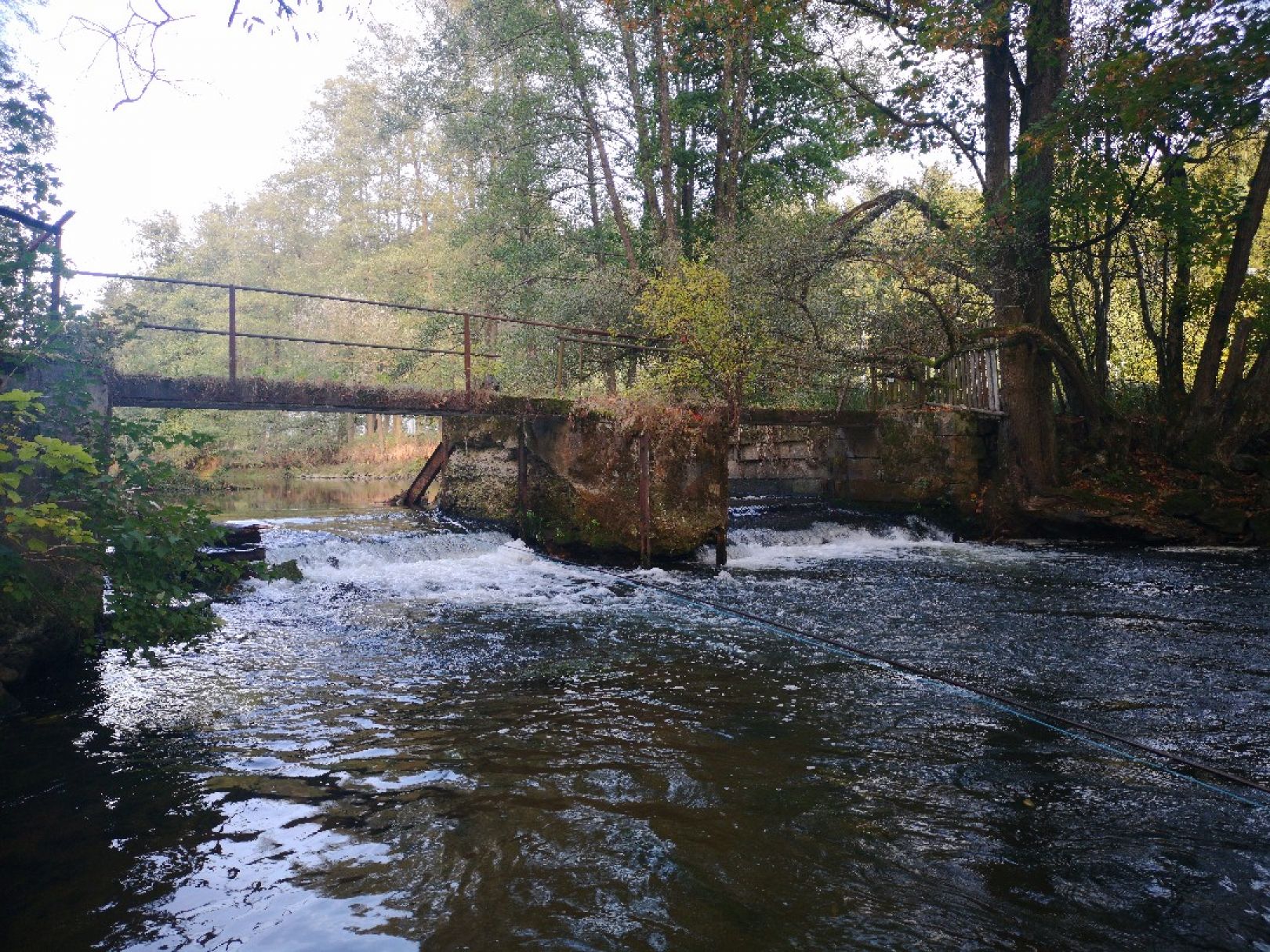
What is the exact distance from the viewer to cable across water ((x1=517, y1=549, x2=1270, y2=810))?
389 centimetres

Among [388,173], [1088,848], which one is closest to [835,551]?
[1088,848]

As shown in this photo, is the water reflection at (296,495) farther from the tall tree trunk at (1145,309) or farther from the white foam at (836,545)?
the tall tree trunk at (1145,309)

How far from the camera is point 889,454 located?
1541 cm

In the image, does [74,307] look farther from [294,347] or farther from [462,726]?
[294,347]

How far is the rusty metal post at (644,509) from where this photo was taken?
1097 cm

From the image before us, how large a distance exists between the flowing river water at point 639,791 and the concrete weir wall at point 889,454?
705 centimetres

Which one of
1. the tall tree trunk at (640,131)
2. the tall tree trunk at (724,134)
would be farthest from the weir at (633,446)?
the tall tree trunk at (724,134)

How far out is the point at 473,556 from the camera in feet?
38.5

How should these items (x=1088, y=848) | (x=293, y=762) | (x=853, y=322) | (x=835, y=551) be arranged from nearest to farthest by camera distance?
(x=1088, y=848) → (x=293, y=762) → (x=835, y=551) → (x=853, y=322)

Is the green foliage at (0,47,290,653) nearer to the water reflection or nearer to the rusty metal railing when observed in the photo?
the rusty metal railing

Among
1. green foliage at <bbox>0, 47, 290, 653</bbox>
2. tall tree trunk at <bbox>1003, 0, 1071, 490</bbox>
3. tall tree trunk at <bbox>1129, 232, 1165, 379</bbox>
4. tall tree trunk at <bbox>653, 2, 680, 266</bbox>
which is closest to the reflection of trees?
green foliage at <bbox>0, 47, 290, 653</bbox>

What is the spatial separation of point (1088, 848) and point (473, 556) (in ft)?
30.8

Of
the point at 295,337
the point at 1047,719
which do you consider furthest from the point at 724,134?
the point at 1047,719

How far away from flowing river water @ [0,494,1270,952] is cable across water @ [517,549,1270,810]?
0.25ft
